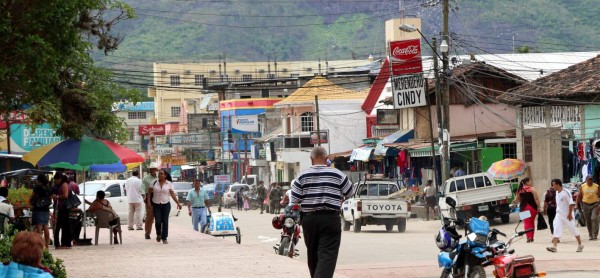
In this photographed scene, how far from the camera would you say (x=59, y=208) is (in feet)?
77.6

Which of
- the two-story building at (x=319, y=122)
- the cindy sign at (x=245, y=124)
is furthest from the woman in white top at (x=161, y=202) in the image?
the cindy sign at (x=245, y=124)

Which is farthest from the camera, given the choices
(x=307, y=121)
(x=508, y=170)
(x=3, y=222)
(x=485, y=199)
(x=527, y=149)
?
(x=307, y=121)

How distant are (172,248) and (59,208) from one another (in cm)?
263

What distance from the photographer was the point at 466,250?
14164 millimetres

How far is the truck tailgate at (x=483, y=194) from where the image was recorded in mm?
36625

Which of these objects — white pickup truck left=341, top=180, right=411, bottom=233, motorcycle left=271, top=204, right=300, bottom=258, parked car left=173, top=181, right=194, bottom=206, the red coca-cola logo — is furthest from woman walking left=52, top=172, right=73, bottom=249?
parked car left=173, top=181, right=194, bottom=206

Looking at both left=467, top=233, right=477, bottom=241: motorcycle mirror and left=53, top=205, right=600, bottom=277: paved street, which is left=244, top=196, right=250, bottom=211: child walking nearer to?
left=53, top=205, right=600, bottom=277: paved street

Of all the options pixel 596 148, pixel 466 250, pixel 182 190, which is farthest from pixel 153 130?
pixel 466 250

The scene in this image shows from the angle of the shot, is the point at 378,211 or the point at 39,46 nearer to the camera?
the point at 39,46

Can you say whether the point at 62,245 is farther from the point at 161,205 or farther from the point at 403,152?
the point at 403,152

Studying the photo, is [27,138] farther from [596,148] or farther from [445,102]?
[596,148]

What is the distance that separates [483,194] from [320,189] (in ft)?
79.7

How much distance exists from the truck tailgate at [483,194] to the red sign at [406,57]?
8.93 m

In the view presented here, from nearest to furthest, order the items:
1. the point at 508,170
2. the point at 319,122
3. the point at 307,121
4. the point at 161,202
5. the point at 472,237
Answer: the point at 472,237
the point at 161,202
the point at 508,170
the point at 319,122
the point at 307,121
